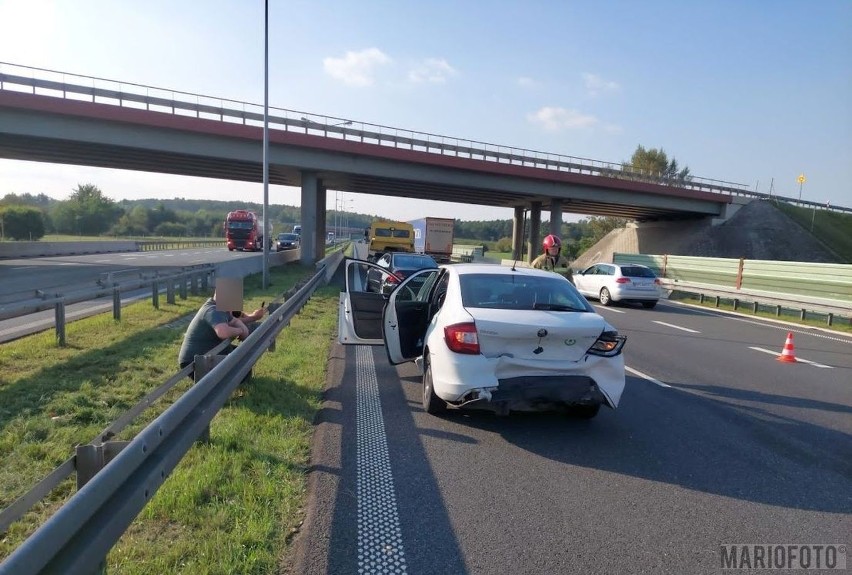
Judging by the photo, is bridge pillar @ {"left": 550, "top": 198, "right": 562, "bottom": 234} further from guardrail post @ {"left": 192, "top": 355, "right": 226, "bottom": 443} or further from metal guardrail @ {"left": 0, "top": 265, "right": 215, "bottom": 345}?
guardrail post @ {"left": 192, "top": 355, "right": 226, "bottom": 443}

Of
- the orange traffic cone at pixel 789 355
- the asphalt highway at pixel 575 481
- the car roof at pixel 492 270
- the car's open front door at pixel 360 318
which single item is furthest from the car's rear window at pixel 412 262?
the car roof at pixel 492 270

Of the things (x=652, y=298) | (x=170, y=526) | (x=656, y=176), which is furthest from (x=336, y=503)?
(x=656, y=176)

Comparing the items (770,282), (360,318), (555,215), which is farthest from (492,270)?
(555,215)

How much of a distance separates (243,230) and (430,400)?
154ft

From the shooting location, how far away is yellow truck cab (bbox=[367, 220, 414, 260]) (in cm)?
3988

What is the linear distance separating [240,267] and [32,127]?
1342 centimetres

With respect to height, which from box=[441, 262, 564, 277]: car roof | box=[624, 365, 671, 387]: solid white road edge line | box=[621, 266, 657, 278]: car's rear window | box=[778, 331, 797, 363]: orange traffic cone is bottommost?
box=[624, 365, 671, 387]: solid white road edge line

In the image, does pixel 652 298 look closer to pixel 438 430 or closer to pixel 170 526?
pixel 438 430

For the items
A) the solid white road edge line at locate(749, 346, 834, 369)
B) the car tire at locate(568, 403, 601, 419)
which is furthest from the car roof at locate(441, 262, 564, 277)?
the solid white road edge line at locate(749, 346, 834, 369)

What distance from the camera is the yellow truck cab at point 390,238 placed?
39.9 m

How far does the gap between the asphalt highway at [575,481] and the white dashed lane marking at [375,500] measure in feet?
0.04

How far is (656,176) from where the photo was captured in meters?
43.9

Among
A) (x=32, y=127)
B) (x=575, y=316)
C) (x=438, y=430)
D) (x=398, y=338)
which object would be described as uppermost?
(x=32, y=127)

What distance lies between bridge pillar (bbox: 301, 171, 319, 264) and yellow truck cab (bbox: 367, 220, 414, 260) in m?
6.00
